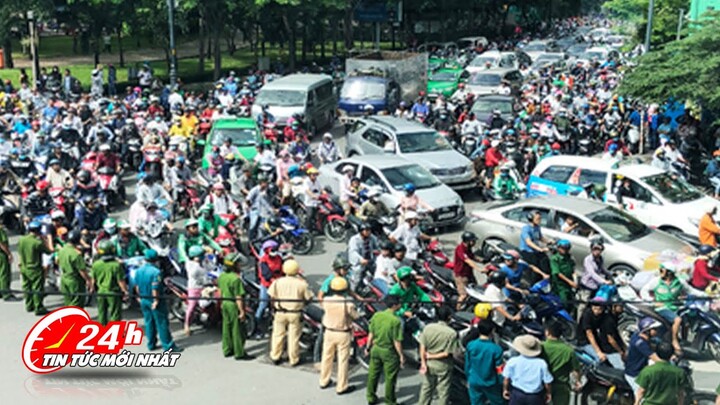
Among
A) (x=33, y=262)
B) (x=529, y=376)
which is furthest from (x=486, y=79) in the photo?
(x=529, y=376)

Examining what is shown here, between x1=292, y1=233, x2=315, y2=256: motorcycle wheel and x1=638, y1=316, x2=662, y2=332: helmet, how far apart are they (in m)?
7.26

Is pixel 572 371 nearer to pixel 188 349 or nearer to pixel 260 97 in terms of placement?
pixel 188 349

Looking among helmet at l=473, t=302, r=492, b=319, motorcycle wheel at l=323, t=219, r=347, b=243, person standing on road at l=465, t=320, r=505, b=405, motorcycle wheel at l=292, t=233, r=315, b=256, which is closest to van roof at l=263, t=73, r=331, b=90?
motorcycle wheel at l=323, t=219, r=347, b=243

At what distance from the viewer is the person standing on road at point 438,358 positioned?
8.23 m

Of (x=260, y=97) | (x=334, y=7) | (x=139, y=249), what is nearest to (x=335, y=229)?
(x=139, y=249)

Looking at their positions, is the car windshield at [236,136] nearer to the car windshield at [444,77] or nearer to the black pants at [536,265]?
the black pants at [536,265]

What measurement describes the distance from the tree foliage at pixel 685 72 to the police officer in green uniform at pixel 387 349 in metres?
13.0

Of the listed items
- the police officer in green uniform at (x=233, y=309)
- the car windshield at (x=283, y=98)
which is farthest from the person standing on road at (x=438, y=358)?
the car windshield at (x=283, y=98)

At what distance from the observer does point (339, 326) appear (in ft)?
29.5

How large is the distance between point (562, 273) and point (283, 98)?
15.0m

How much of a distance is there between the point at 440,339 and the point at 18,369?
5.69 m

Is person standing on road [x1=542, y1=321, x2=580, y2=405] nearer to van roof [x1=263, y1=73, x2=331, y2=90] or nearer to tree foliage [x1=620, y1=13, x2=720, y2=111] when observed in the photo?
tree foliage [x1=620, y1=13, x2=720, y2=111]

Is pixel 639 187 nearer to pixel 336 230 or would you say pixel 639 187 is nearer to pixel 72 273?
pixel 336 230

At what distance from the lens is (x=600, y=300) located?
359 inches
